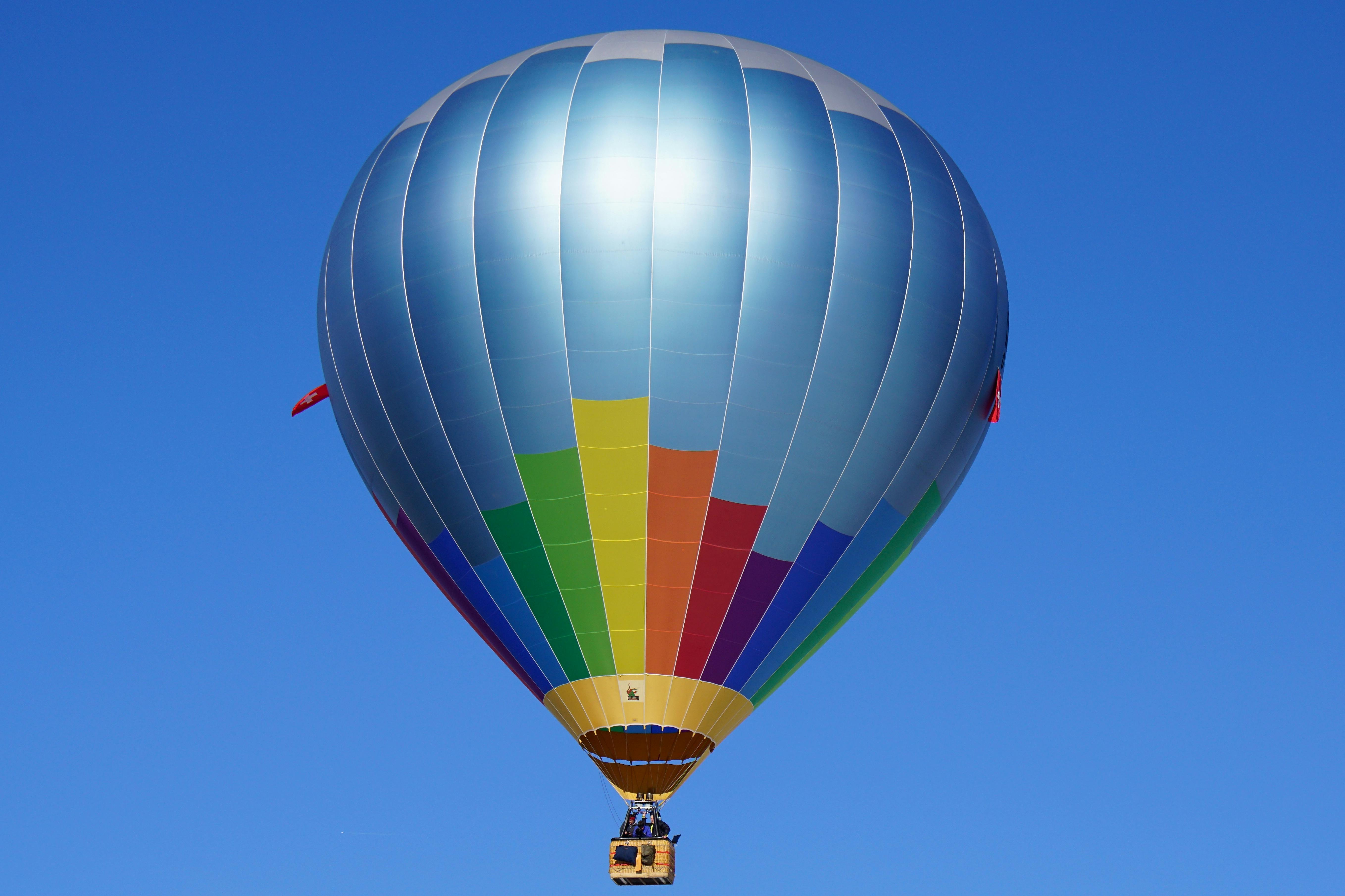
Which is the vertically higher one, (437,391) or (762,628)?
(437,391)

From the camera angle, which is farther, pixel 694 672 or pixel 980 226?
pixel 980 226

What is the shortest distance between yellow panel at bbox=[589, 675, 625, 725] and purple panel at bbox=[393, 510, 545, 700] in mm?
837

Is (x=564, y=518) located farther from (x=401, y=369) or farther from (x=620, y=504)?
(x=401, y=369)

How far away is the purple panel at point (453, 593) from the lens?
21.3 meters

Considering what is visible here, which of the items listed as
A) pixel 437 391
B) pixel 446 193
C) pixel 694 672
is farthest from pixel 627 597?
pixel 446 193

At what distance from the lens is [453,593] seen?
850 inches

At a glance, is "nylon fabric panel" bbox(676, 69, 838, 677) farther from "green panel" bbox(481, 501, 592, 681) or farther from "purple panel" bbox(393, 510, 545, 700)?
"purple panel" bbox(393, 510, 545, 700)

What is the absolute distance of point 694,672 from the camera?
2053cm

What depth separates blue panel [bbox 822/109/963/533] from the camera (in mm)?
20531

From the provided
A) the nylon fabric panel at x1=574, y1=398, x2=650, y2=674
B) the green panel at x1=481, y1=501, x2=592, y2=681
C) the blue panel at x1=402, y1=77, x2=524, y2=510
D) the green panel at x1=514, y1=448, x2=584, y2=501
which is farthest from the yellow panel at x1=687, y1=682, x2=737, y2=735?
the blue panel at x1=402, y1=77, x2=524, y2=510

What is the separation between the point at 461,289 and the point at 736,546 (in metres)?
3.79

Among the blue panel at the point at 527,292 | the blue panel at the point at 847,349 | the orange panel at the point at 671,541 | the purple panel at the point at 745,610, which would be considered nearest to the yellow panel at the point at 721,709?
the purple panel at the point at 745,610

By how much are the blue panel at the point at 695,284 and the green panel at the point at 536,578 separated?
5.40ft

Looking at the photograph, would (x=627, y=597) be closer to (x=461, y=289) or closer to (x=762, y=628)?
(x=762, y=628)
